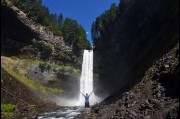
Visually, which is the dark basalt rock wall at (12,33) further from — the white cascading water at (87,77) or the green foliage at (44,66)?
the white cascading water at (87,77)

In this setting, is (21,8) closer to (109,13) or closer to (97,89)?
(97,89)

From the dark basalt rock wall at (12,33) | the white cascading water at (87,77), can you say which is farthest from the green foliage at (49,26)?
the dark basalt rock wall at (12,33)

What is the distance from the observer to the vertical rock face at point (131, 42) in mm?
60906

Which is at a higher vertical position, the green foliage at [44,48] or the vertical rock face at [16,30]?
the vertical rock face at [16,30]

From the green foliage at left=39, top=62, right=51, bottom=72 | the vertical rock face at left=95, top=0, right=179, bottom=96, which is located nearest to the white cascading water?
the vertical rock face at left=95, top=0, right=179, bottom=96

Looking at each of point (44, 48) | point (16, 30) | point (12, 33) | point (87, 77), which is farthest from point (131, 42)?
point (12, 33)

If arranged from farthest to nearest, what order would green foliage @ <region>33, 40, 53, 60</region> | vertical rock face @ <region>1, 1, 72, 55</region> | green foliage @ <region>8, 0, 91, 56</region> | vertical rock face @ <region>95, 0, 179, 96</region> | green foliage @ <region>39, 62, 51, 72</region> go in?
1. green foliage @ <region>8, 0, 91, 56</region>
2. green foliage @ <region>33, 40, 53, 60</region>
3. green foliage @ <region>39, 62, 51, 72</region>
4. vertical rock face @ <region>1, 1, 72, 55</region>
5. vertical rock face @ <region>95, 0, 179, 96</region>

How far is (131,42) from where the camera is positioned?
79.1 metres

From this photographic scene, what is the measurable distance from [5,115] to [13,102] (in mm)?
14425

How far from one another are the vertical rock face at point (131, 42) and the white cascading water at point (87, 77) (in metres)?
2.53

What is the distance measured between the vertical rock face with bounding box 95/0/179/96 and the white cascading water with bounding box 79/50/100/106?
8.30 ft

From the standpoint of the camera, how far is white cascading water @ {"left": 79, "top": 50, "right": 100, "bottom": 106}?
86.7 metres

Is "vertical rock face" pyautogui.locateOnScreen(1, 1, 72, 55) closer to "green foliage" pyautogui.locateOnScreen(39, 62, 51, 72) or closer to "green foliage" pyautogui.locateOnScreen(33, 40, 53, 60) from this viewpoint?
"green foliage" pyautogui.locateOnScreen(33, 40, 53, 60)

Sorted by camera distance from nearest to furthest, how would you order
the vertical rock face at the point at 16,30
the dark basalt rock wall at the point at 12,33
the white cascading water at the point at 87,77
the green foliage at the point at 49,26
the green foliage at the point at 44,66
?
the dark basalt rock wall at the point at 12,33 < the vertical rock face at the point at 16,30 < the green foliage at the point at 44,66 < the white cascading water at the point at 87,77 < the green foliage at the point at 49,26
